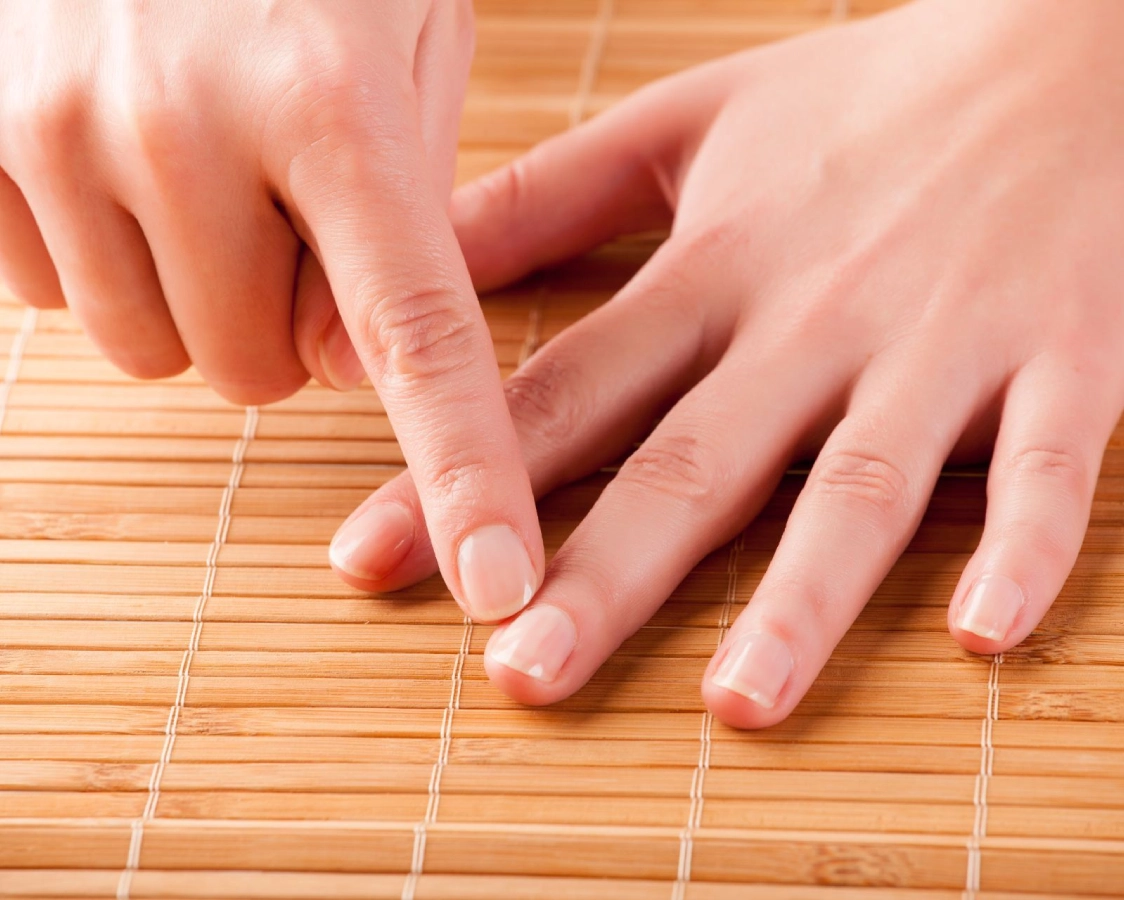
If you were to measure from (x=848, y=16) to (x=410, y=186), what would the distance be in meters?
0.72

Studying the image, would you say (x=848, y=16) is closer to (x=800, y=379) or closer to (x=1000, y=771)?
(x=800, y=379)

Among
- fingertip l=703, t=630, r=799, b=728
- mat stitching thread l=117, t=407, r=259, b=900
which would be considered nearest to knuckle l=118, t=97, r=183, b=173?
mat stitching thread l=117, t=407, r=259, b=900

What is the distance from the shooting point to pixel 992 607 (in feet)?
1.92

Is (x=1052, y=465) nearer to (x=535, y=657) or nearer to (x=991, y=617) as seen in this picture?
(x=991, y=617)

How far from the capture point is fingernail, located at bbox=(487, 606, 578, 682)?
562 mm

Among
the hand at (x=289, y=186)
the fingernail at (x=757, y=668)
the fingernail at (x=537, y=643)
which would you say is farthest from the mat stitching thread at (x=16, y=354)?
the fingernail at (x=757, y=668)

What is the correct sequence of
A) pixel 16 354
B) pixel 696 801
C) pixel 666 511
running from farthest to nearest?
pixel 16 354
pixel 666 511
pixel 696 801

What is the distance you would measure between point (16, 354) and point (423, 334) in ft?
1.44

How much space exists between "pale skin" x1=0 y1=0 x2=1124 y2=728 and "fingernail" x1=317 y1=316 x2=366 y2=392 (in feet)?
0.07

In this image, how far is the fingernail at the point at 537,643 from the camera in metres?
0.56

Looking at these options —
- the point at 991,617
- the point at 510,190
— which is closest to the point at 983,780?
the point at 991,617

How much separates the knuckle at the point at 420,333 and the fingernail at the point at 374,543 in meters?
0.10

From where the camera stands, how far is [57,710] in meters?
0.60

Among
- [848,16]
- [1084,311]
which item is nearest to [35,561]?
[1084,311]
